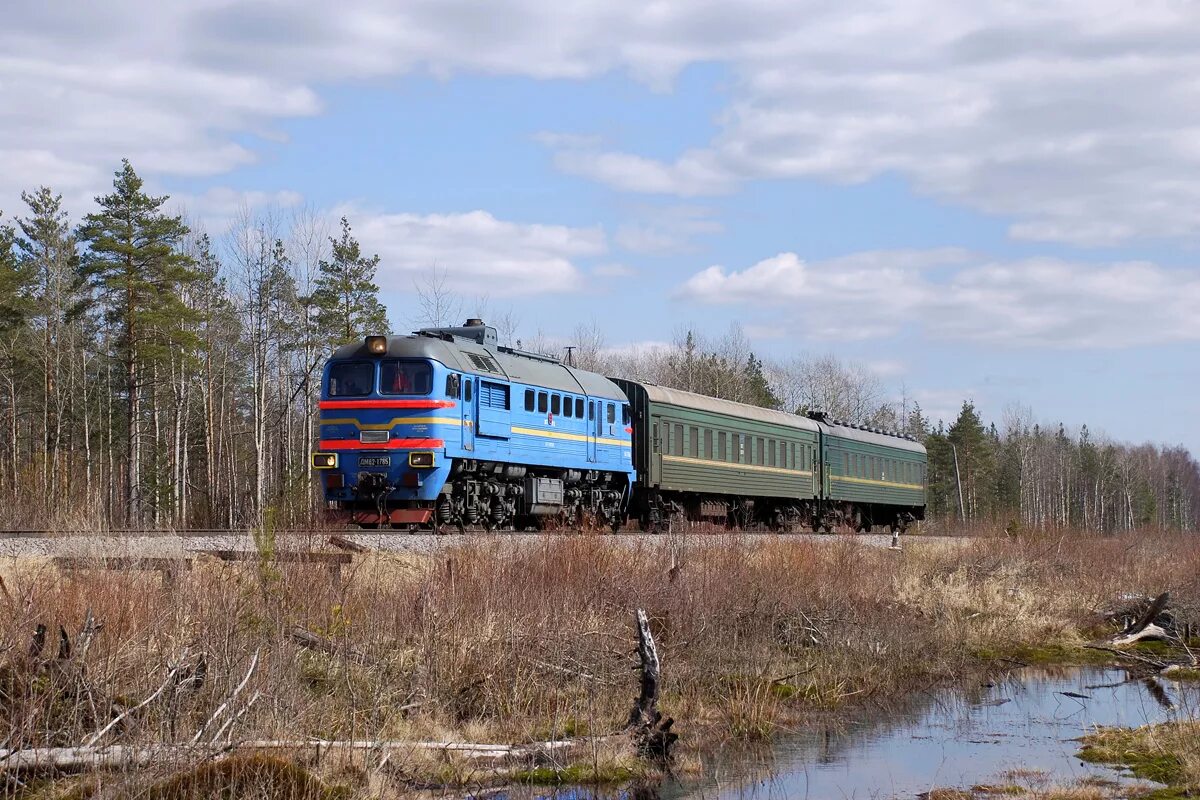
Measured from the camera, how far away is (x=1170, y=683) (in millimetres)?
16797

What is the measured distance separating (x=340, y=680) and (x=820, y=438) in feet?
99.8

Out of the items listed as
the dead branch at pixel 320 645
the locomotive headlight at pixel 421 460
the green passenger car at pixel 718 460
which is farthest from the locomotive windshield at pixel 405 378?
the dead branch at pixel 320 645

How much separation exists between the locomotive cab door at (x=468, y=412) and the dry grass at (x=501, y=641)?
5.24 m

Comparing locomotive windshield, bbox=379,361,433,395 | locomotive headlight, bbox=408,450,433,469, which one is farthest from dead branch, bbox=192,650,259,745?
locomotive windshield, bbox=379,361,433,395

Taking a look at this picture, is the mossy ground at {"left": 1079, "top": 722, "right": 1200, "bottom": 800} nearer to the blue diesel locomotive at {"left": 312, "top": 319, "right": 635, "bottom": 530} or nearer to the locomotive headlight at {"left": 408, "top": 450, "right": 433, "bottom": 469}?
the blue diesel locomotive at {"left": 312, "top": 319, "right": 635, "bottom": 530}

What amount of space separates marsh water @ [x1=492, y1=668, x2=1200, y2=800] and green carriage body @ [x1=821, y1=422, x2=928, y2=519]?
24.0 metres

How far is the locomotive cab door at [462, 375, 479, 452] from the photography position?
22594 mm

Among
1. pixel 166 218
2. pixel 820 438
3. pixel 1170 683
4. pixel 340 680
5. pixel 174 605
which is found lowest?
pixel 1170 683

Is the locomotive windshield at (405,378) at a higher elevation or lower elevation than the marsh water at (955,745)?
higher

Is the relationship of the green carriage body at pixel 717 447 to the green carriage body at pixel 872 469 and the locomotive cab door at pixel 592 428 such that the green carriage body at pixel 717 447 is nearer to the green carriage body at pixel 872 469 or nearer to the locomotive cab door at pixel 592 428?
the green carriage body at pixel 872 469

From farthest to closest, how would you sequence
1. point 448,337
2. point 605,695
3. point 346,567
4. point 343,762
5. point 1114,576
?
1. point 1114,576
2. point 448,337
3. point 346,567
4. point 605,695
5. point 343,762

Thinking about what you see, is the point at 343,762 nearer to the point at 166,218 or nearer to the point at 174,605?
the point at 174,605

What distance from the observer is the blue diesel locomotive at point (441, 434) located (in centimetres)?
2189

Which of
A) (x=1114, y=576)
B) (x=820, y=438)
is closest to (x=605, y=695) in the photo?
(x=1114, y=576)
